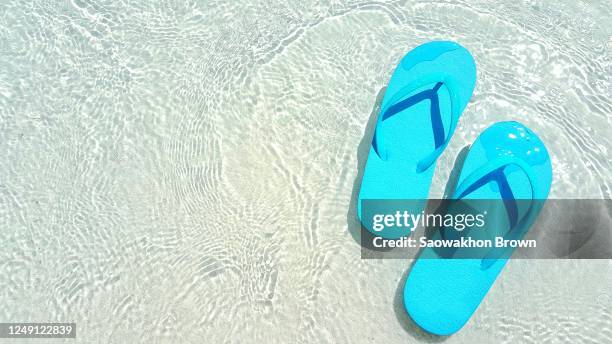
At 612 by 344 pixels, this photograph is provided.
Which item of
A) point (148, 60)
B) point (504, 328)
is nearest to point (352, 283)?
point (504, 328)

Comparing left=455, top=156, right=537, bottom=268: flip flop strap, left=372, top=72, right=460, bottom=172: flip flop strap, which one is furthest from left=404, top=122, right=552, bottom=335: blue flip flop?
left=372, top=72, right=460, bottom=172: flip flop strap

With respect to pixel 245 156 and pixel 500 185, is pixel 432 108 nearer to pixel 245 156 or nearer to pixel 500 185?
pixel 500 185

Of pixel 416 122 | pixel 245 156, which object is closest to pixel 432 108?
pixel 416 122

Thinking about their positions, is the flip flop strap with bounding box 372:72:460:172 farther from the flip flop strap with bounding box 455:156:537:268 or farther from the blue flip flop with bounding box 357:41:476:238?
the flip flop strap with bounding box 455:156:537:268

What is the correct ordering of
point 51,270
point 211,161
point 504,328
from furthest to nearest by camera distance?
point 211,161 → point 51,270 → point 504,328

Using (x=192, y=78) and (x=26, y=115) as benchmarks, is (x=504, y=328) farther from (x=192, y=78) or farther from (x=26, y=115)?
(x=26, y=115)

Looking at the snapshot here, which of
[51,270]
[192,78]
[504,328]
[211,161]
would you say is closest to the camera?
[504,328]
